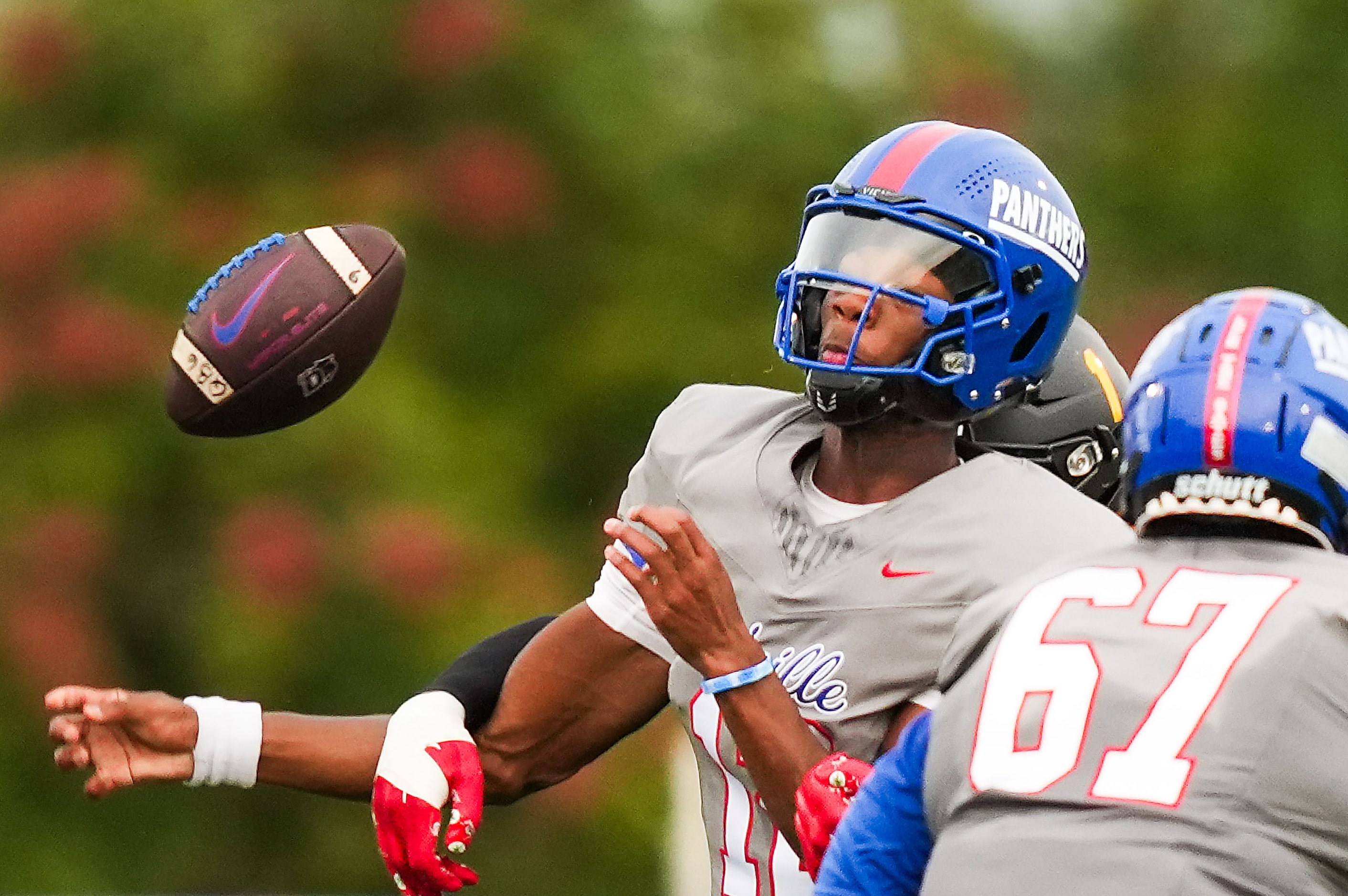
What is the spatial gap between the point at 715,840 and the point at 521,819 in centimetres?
534

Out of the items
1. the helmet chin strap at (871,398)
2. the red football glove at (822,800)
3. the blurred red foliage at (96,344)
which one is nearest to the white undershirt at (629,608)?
the helmet chin strap at (871,398)

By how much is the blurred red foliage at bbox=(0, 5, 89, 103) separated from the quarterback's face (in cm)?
635

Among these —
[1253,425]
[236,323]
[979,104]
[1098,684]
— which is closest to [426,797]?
[236,323]

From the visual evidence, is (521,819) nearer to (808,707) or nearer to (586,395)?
(586,395)

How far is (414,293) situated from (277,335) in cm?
543

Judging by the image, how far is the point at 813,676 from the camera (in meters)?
3.16

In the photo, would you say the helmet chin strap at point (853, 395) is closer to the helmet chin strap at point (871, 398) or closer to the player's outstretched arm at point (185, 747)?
the helmet chin strap at point (871, 398)

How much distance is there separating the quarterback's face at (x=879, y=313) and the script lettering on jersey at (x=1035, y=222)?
135 millimetres

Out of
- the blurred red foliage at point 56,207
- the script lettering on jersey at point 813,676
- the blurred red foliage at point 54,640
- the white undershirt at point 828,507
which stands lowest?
the blurred red foliage at point 54,640

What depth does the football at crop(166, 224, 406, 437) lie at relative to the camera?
3988 mm

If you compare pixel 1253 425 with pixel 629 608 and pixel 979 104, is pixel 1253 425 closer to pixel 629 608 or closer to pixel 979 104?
pixel 629 608

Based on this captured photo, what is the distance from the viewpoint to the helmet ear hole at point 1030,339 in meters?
3.40

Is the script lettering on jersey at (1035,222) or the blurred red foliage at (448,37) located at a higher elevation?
the blurred red foliage at (448,37)

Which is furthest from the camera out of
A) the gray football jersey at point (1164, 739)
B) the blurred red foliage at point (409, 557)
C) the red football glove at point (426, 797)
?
the blurred red foliage at point (409, 557)
